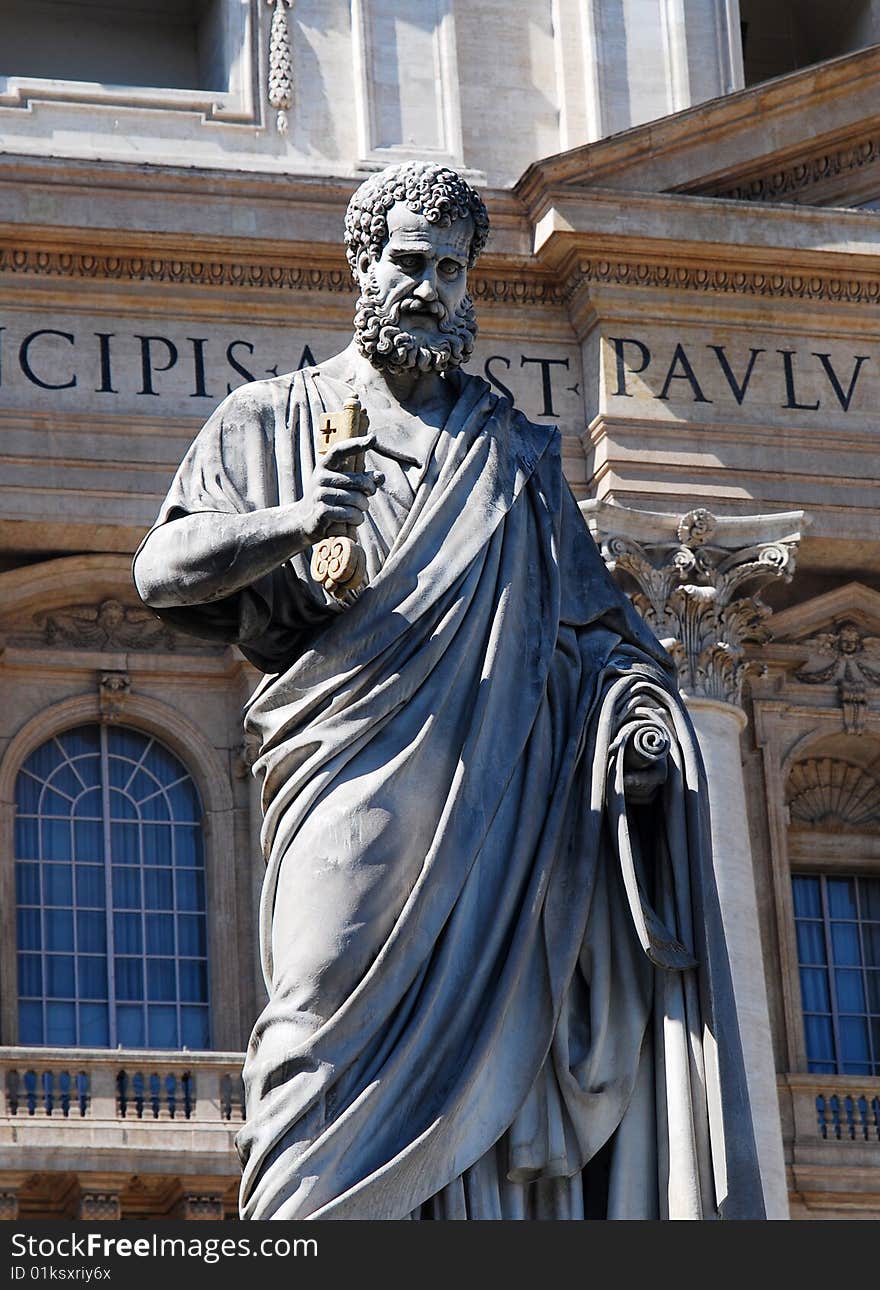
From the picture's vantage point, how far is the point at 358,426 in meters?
6.23

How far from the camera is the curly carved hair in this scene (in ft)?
21.3

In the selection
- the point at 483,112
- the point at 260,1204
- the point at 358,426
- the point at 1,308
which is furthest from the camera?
the point at 483,112

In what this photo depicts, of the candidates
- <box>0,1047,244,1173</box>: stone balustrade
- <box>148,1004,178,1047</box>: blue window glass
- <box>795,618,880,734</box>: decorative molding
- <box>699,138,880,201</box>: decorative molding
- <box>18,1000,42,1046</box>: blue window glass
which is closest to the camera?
<box>0,1047,244,1173</box>: stone balustrade

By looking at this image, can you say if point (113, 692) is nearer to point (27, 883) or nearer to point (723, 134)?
point (27, 883)

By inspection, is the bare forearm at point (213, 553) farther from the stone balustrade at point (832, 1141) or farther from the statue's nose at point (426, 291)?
the stone balustrade at point (832, 1141)

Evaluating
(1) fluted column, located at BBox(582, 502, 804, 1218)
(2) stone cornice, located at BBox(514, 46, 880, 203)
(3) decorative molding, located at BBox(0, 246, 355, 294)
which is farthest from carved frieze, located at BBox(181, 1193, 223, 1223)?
(2) stone cornice, located at BBox(514, 46, 880, 203)

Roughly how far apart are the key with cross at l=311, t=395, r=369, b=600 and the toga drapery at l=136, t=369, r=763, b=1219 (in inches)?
2.7

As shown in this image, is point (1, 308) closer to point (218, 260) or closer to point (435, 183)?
point (218, 260)

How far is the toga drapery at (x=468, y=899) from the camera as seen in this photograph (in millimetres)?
5891

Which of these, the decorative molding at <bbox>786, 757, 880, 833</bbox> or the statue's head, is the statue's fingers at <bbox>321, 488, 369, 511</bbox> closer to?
the statue's head

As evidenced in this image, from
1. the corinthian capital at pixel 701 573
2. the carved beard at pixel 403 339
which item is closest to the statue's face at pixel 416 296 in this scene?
the carved beard at pixel 403 339

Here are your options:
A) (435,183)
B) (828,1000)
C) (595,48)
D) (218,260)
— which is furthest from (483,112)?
(435,183)

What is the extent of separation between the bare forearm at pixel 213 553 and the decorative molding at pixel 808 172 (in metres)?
18.2

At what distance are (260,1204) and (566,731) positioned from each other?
100 cm
